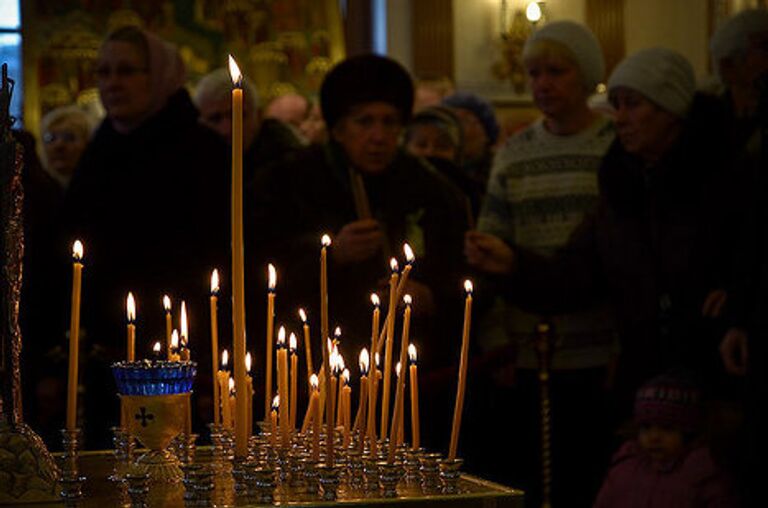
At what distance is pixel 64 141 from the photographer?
6.70m

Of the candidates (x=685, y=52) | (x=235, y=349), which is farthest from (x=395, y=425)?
(x=685, y=52)

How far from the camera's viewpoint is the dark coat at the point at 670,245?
4.74m

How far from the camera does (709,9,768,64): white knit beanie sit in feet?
17.3

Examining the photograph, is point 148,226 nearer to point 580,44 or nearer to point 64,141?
point 580,44

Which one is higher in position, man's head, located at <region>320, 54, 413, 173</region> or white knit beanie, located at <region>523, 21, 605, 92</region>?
white knit beanie, located at <region>523, 21, 605, 92</region>

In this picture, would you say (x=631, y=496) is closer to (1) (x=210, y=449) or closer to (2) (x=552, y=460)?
(2) (x=552, y=460)

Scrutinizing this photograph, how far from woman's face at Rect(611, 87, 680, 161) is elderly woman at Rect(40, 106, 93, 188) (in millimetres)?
2591

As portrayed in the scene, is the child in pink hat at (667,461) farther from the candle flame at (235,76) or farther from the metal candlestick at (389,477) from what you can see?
the candle flame at (235,76)

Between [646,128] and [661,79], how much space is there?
156 millimetres

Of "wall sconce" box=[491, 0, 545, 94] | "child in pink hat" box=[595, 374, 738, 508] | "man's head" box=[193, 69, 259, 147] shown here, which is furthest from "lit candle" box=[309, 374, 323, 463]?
"wall sconce" box=[491, 0, 545, 94]

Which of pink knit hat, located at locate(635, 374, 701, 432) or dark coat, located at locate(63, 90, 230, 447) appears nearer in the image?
pink knit hat, located at locate(635, 374, 701, 432)

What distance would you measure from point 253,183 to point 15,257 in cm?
310

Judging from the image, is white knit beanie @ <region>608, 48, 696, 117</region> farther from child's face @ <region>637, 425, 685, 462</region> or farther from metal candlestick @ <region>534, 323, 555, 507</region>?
child's face @ <region>637, 425, 685, 462</region>

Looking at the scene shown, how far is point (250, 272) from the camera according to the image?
5.03 metres
